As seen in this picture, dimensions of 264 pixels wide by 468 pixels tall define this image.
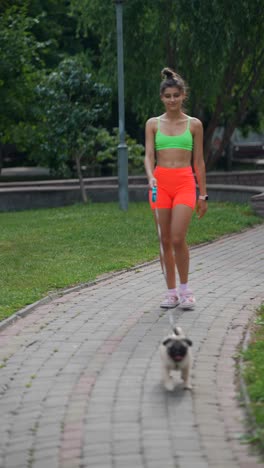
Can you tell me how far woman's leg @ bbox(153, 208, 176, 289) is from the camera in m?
8.64

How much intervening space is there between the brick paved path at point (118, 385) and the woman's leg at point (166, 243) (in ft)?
1.06

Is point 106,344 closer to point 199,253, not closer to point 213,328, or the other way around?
point 213,328

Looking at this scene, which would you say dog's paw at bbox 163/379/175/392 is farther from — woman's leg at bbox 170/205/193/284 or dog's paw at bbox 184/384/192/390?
woman's leg at bbox 170/205/193/284

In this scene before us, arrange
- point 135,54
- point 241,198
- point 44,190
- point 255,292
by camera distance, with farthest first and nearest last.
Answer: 1. point 135,54
2. point 44,190
3. point 241,198
4. point 255,292

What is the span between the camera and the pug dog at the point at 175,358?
6.12 m

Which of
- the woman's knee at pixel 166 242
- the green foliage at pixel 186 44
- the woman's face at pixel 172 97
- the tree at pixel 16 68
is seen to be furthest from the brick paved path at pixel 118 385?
the tree at pixel 16 68

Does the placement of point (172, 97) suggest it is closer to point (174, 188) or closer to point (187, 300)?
point (174, 188)

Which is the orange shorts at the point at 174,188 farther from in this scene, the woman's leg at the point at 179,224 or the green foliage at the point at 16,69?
the green foliage at the point at 16,69

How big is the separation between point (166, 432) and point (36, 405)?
979mm

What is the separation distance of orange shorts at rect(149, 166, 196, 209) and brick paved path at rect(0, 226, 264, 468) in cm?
97

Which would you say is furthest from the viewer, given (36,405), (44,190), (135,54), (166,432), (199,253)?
(135,54)

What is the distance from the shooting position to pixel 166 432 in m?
5.46

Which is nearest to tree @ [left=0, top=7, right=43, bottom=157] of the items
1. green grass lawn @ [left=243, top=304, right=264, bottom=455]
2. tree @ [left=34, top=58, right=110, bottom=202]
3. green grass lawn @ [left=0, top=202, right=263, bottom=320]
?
tree @ [left=34, top=58, right=110, bottom=202]

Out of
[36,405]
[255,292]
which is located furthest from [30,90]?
[36,405]
